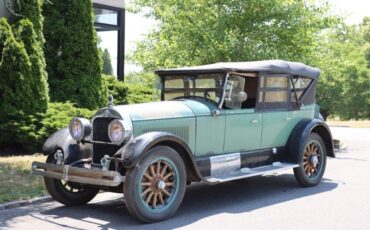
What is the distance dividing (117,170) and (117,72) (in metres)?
10.9

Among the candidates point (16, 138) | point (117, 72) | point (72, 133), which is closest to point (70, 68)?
point (16, 138)

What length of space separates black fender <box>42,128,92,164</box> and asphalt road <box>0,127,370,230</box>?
0.69 meters

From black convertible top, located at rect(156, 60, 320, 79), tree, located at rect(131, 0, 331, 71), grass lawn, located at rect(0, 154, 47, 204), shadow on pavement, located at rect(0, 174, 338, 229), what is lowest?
shadow on pavement, located at rect(0, 174, 338, 229)

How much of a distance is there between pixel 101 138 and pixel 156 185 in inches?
38.8

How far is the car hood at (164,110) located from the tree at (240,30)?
6023 mm

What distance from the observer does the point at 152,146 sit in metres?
6.38

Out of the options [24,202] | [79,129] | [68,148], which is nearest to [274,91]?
[79,129]

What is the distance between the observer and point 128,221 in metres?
6.39

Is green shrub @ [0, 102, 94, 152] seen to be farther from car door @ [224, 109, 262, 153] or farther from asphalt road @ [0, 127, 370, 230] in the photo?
car door @ [224, 109, 262, 153]

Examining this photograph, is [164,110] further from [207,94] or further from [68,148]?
[68,148]

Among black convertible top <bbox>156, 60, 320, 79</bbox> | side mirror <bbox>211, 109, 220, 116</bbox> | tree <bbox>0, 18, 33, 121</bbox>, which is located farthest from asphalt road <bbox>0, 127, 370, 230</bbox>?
tree <bbox>0, 18, 33, 121</bbox>

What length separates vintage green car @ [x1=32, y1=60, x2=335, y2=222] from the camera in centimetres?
636

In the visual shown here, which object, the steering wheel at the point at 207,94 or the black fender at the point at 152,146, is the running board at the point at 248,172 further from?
the steering wheel at the point at 207,94

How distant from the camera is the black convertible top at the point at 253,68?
776cm
